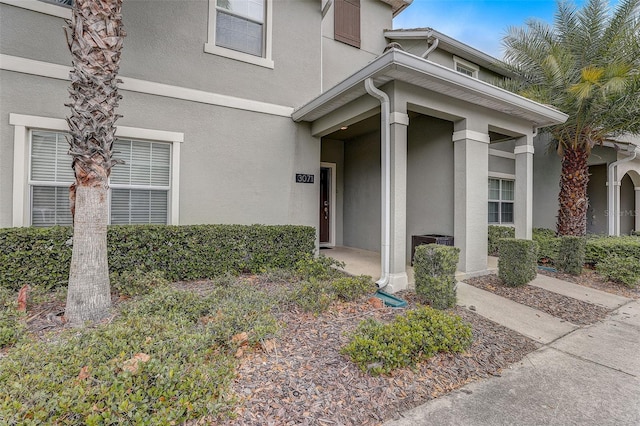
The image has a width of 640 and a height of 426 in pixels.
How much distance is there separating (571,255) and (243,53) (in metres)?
8.47

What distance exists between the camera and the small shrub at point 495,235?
29.5 ft

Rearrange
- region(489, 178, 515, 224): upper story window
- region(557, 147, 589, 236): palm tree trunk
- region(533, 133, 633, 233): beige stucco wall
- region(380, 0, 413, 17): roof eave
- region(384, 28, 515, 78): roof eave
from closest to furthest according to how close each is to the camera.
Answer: region(557, 147, 589, 236): palm tree trunk < region(384, 28, 515, 78): roof eave < region(380, 0, 413, 17): roof eave < region(489, 178, 515, 224): upper story window < region(533, 133, 633, 233): beige stucco wall

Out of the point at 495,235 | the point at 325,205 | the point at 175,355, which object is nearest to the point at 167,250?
the point at 175,355

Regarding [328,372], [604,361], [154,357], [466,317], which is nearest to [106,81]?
[154,357]

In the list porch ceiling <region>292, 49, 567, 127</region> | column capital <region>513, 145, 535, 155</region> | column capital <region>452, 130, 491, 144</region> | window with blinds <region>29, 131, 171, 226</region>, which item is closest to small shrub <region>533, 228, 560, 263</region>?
column capital <region>513, 145, 535, 155</region>

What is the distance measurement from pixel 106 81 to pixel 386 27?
8.62 meters

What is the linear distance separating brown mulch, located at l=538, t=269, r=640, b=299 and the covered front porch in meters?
1.15

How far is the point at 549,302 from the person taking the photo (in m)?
5.17

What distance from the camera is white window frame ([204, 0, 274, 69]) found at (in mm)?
6105

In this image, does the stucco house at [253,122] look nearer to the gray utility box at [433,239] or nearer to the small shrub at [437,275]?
the gray utility box at [433,239]

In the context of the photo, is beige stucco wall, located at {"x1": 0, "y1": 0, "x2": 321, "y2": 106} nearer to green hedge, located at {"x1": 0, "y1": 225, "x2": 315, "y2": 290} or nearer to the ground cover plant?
green hedge, located at {"x1": 0, "y1": 225, "x2": 315, "y2": 290}

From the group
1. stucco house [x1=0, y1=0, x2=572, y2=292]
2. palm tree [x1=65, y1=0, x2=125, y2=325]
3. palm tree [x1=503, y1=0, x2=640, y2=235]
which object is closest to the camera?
palm tree [x1=65, y1=0, x2=125, y2=325]

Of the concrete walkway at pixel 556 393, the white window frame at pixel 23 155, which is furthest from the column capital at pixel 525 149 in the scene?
the white window frame at pixel 23 155

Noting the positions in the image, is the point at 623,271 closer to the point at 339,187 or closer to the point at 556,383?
the point at 556,383
